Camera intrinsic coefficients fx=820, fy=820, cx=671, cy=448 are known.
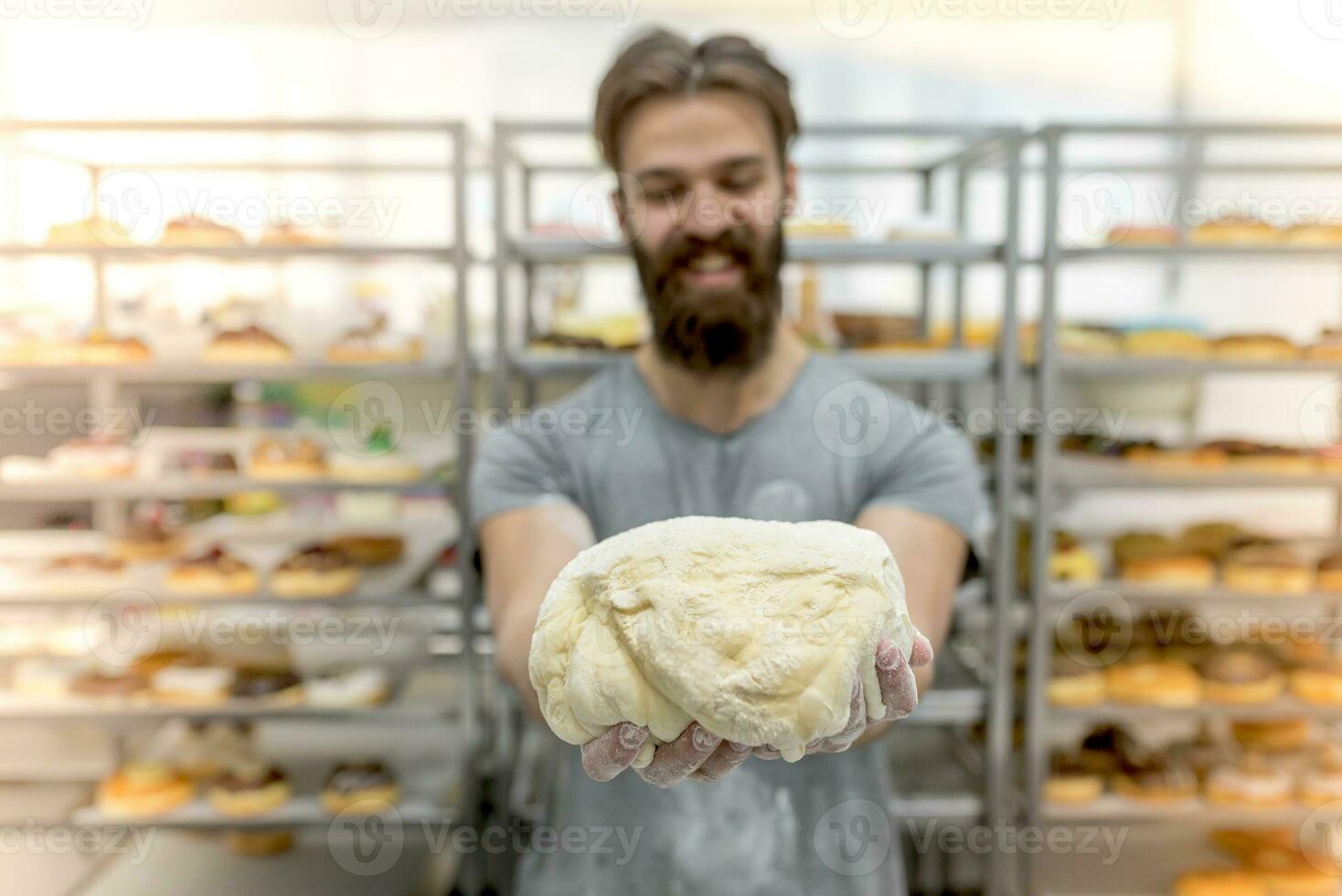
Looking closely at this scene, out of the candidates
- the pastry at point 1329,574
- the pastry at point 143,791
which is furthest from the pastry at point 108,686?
the pastry at point 1329,574

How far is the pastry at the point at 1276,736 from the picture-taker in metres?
2.34

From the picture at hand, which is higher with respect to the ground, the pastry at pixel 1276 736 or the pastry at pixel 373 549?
the pastry at pixel 373 549

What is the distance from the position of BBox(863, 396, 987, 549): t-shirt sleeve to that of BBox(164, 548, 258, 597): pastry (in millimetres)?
1793

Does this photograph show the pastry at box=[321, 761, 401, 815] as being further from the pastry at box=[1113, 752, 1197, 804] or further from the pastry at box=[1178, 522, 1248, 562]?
the pastry at box=[1178, 522, 1248, 562]

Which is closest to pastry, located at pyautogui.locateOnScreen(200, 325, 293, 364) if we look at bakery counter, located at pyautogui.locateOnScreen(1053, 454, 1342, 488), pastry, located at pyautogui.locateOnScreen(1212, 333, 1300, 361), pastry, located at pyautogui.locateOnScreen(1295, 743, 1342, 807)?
bakery counter, located at pyautogui.locateOnScreen(1053, 454, 1342, 488)

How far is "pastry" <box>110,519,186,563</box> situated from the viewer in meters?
2.23

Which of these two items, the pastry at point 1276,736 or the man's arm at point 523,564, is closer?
the man's arm at point 523,564

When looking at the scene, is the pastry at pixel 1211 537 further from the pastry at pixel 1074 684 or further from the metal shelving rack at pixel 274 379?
the metal shelving rack at pixel 274 379

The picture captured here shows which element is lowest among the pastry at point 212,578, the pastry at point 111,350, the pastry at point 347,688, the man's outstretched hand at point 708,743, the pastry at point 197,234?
the pastry at point 347,688

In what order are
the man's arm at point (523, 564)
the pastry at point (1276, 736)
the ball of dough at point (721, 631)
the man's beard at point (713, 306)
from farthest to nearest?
the pastry at point (1276, 736) → the man's beard at point (713, 306) → the man's arm at point (523, 564) → the ball of dough at point (721, 631)

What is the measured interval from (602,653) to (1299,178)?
2.87 m

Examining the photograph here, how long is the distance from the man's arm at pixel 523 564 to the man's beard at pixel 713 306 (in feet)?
0.85

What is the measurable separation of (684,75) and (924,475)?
23.8 inches

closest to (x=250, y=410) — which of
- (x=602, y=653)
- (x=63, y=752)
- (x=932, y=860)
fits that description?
(x=63, y=752)
